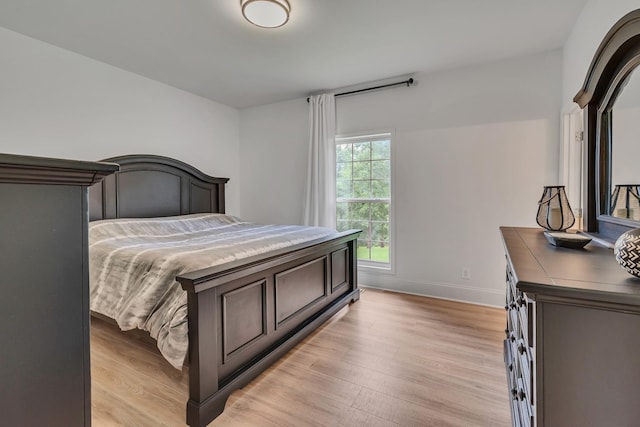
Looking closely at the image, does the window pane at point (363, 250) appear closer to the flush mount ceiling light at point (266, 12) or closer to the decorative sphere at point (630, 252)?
the flush mount ceiling light at point (266, 12)

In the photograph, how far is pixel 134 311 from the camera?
5.57 ft

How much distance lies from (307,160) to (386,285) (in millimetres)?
1881

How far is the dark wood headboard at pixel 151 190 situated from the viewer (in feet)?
9.66

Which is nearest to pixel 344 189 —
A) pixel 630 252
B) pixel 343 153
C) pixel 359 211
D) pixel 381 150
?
pixel 359 211

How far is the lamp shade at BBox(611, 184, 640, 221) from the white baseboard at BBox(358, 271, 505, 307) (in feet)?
5.95

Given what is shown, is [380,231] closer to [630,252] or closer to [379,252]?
[379,252]

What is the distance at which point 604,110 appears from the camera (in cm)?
159

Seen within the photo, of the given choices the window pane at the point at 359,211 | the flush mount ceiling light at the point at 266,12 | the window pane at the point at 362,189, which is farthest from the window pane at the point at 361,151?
the flush mount ceiling light at the point at 266,12

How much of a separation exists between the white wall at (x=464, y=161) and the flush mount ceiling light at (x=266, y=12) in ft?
5.39

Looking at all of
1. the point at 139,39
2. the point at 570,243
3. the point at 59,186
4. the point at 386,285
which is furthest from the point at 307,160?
the point at 59,186

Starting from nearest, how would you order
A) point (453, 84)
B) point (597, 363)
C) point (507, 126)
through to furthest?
point (597, 363) → point (507, 126) → point (453, 84)

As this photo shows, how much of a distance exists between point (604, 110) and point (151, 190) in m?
3.82

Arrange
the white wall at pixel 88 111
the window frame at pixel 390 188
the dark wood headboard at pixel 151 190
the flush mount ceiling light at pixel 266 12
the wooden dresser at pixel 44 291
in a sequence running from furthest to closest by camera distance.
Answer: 1. the window frame at pixel 390 188
2. the dark wood headboard at pixel 151 190
3. the white wall at pixel 88 111
4. the flush mount ceiling light at pixel 266 12
5. the wooden dresser at pixel 44 291

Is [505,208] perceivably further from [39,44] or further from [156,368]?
[39,44]
